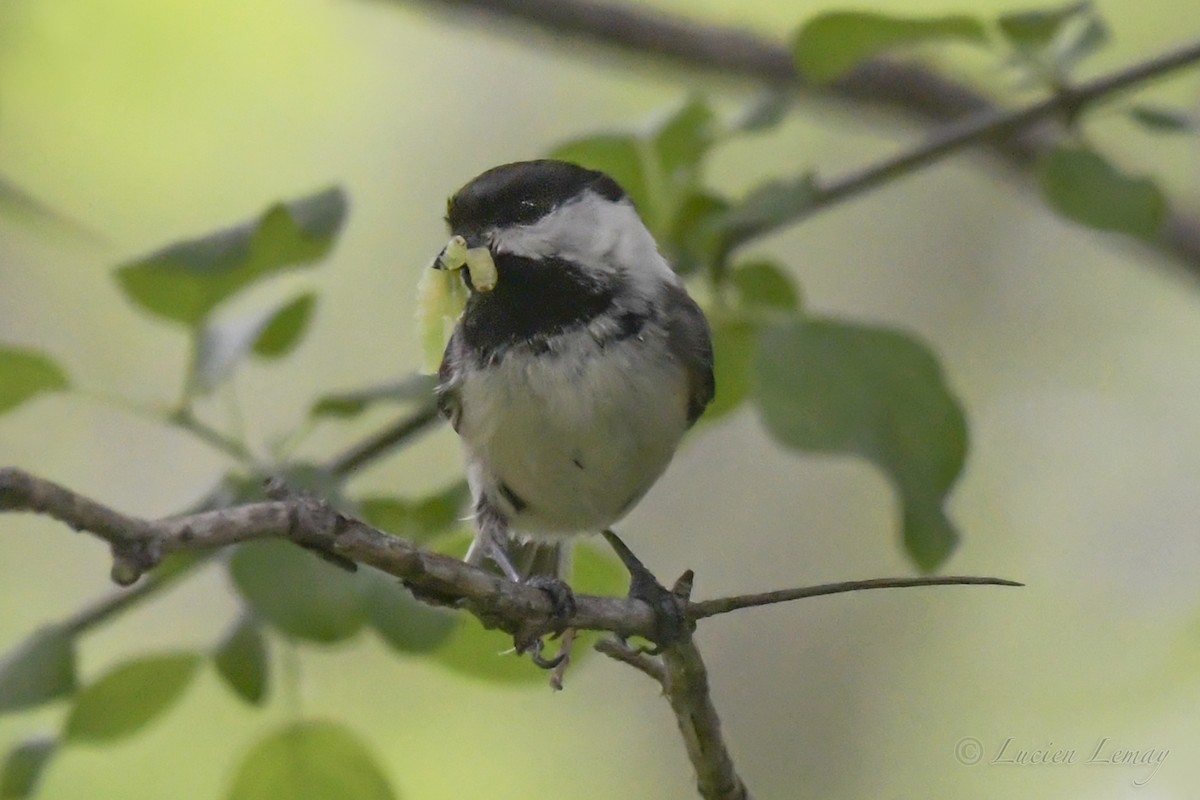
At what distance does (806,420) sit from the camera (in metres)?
1.38

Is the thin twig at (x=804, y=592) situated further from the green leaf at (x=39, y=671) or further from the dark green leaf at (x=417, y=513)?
the green leaf at (x=39, y=671)

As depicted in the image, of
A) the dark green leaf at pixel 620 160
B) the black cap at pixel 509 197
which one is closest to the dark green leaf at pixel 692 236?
the dark green leaf at pixel 620 160

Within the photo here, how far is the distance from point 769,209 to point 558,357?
0.33 meters

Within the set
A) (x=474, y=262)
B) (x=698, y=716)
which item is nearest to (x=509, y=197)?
(x=474, y=262)

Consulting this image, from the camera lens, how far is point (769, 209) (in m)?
1.52

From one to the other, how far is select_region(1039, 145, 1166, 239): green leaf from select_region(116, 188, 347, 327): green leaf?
84 centimetres

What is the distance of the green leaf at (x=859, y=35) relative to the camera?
149 centimetres

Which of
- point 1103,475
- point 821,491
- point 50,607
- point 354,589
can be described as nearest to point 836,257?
point 821,491

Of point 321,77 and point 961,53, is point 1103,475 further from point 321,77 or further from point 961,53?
point 321,77

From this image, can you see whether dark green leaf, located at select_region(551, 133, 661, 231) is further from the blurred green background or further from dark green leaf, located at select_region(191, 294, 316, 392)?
the blurred green background

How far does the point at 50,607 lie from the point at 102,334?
2.54 ft

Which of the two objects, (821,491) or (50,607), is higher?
(821,491)

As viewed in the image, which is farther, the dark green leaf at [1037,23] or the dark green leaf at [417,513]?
the dark green leaf at [1037,23]

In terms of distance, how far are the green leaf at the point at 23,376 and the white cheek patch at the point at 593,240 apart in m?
0.47
